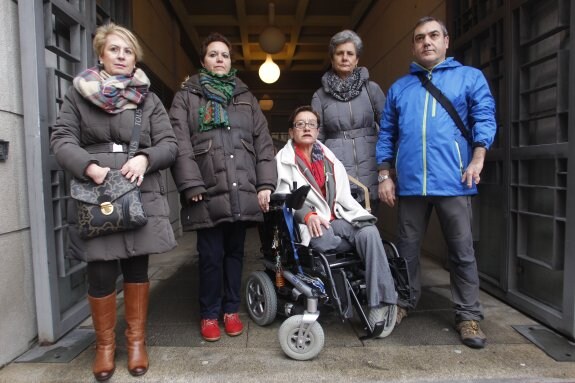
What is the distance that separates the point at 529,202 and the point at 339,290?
5.69ft

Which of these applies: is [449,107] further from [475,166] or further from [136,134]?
[136,134]

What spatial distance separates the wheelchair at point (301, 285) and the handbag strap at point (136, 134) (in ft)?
2.89

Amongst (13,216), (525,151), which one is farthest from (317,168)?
(13,216)

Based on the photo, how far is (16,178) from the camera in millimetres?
2451

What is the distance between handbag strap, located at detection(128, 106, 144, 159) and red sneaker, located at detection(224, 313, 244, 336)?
4.11ft

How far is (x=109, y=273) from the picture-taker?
2.21 meters

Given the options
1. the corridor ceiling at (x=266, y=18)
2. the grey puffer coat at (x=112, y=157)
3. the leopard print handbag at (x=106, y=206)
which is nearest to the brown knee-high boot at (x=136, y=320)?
the grey puffer coat at (x=112, y=157)

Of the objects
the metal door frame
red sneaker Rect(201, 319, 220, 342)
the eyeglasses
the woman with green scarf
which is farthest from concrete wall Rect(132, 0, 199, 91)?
the metal door frame

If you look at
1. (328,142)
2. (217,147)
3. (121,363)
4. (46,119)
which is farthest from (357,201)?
(46,119)

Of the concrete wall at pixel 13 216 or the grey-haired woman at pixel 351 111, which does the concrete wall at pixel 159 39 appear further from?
the grey-haired woman at pixel 351 111

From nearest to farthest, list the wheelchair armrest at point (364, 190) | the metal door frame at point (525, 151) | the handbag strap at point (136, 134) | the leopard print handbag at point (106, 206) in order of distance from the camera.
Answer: the leopard print handbag at point (106, 206) → the handbag strap at point (136, 134) → the metal door frame at point (525, 151) → the wheelchair armrest at point (364, 190)

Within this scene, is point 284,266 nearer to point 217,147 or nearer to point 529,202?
point 217,147

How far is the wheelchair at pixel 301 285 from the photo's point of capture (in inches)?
93.0

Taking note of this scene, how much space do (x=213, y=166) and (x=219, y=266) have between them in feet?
2.14
